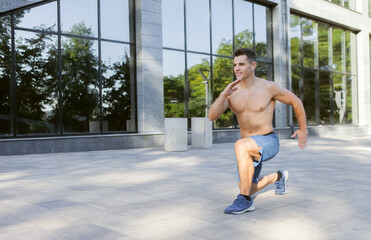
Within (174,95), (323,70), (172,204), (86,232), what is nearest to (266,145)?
(172,204)

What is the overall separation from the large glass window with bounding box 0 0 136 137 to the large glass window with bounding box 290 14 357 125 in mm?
10239

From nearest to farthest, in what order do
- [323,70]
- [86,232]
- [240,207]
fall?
[86,232], [240,207], [323,70]

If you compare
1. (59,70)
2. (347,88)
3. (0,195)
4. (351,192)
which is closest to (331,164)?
(351,192)

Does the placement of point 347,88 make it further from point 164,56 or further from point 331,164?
point 331,164

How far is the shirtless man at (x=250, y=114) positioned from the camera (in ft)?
13.3

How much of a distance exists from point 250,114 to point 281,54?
16079 mm

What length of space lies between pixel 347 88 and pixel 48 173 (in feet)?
69.7

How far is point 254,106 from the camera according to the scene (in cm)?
425

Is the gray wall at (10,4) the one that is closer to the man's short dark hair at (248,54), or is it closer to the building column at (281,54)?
the man's short dark hair at (248,54)

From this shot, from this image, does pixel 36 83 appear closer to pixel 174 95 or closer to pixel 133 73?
pixel 133 73

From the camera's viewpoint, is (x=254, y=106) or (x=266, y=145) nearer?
(x=266, y=145)

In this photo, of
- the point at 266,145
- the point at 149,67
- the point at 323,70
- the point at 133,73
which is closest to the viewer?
the point at 266,145

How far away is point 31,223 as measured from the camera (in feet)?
12.2

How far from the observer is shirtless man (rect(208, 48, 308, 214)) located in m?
4.04
